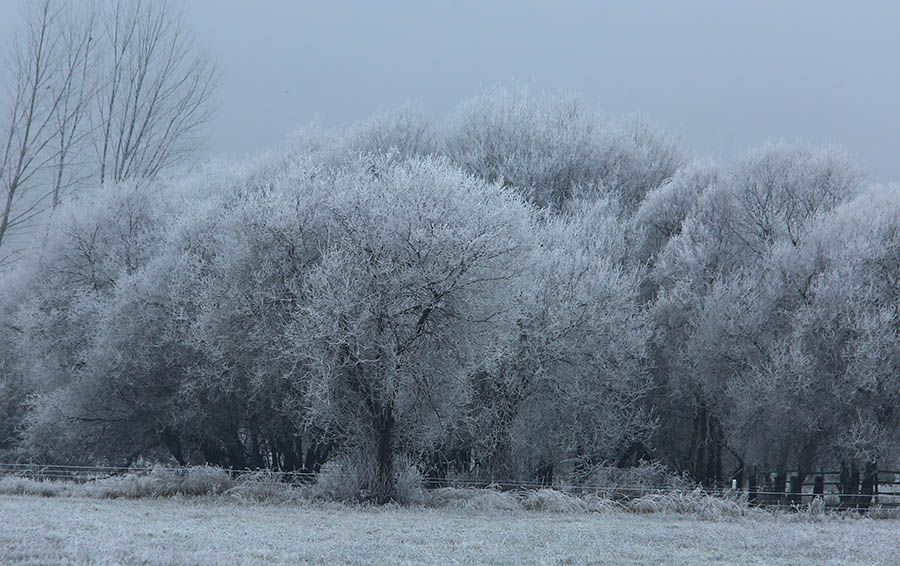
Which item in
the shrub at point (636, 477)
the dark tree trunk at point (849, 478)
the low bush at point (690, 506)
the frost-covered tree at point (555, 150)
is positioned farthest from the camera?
the frost-covered tree at point (555, 150)

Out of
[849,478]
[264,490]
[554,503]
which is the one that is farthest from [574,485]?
[264,490]

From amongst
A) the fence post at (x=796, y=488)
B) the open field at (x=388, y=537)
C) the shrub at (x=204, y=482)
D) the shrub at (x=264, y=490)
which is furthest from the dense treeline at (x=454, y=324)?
the open field at (x=388, y=537)

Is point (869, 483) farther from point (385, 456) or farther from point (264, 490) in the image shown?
point (264, 490)

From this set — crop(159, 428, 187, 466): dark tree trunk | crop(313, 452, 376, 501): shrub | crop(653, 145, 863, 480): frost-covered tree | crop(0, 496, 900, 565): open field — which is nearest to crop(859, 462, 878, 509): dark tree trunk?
crop(653, 145, 863, 480): frost-covered tree

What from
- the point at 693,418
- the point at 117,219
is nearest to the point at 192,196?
the point at 117,219

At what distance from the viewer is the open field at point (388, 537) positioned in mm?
11953

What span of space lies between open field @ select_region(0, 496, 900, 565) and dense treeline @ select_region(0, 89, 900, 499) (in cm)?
464

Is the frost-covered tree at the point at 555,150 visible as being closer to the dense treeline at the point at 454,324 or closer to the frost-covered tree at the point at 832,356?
the dense treeline at the point at 454,324

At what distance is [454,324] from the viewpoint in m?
22.6

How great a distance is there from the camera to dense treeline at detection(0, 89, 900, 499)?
22.7 m

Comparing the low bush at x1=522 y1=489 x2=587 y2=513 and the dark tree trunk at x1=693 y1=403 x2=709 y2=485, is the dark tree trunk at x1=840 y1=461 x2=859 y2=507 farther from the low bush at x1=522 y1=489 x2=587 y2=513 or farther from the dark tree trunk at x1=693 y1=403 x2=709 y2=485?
the low bush at x1=522 y1=489 x2=587 y2=513

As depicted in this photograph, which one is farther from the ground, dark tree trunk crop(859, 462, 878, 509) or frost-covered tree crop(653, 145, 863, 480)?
frost-covered tree crop(653, 145, 863, 480)

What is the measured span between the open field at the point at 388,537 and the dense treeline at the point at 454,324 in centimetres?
464

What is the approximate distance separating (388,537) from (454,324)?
28.8ft
